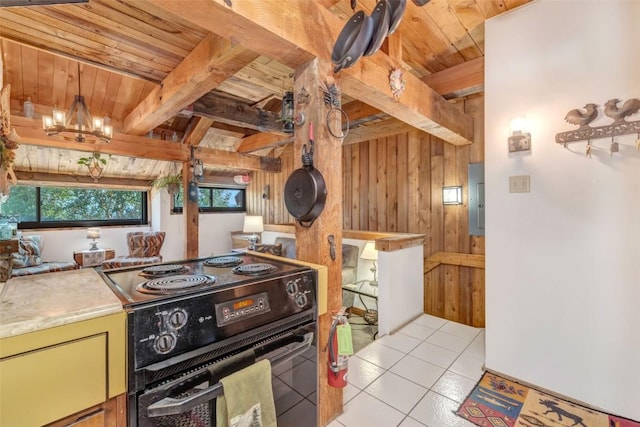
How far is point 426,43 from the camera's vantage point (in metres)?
2.42

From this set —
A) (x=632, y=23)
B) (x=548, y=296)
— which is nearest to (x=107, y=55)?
(x=632, y=23)

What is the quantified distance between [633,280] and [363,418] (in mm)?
1832

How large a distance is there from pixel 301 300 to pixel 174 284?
555 millimetres

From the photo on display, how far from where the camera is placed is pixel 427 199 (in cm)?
366

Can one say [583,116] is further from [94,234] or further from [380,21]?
[94,234]

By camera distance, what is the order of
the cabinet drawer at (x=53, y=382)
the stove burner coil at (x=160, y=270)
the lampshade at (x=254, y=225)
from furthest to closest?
the lampshade at (x=254, y=225) < the stove burner coil at (x=160, y=270) < the cabinet drawer at (x=53, y=382)

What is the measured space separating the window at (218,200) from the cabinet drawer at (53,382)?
5.77 metres

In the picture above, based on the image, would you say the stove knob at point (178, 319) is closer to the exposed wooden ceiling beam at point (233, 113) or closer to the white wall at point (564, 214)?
the white wall at point (564, 214)

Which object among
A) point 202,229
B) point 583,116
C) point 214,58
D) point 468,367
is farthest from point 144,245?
point 583,116

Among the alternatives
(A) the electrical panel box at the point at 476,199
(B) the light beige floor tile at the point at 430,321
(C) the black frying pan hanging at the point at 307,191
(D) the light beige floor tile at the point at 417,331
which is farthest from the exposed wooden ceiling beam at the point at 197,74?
(B) the light beige floor tile at the point at 430,321

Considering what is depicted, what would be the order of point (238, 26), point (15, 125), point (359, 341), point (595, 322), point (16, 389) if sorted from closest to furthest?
point (16, 389) → point (238, 26) → point (595, 322) → point (359, 341) → point (15, 125)

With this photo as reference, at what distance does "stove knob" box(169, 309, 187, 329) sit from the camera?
909mm

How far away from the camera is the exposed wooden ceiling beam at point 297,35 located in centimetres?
115

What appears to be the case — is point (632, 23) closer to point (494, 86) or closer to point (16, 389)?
point (494, 86)
